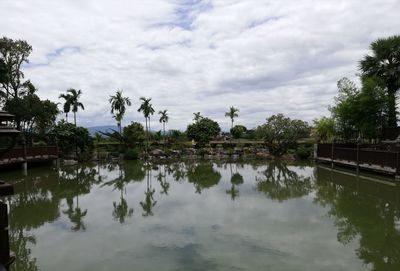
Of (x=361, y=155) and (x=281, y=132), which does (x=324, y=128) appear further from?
(x=361, y=155)

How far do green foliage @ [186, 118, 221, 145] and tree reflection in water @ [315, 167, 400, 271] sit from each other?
28.4 metres

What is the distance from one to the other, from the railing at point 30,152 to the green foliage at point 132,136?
12.1m

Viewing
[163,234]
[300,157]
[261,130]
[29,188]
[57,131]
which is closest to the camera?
[163,234]

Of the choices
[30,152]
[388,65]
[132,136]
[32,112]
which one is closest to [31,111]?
[32,112]

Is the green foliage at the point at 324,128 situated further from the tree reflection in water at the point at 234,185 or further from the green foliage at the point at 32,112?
the green foliage at the point at 32,112

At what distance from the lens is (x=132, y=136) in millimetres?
41406

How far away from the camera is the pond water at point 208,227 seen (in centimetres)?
755


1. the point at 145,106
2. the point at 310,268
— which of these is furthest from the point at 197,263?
the point at 145,106

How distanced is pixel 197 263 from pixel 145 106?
142ft

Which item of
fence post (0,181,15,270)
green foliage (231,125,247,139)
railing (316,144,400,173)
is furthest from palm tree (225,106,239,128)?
fence post (0,181,15,270)

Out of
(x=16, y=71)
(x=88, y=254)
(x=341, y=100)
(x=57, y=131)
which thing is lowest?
(x=88, y=254)

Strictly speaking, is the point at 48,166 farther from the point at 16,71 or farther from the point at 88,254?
the point at 88,254

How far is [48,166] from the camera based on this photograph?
98.0ft

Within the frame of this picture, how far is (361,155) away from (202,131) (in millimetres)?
27542
